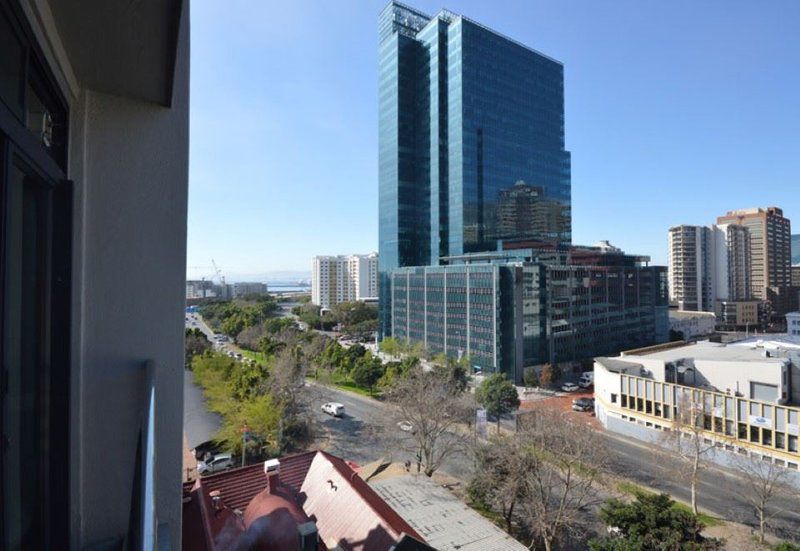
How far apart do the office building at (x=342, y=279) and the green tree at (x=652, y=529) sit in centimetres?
4823

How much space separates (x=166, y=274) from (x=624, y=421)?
15.8 metres

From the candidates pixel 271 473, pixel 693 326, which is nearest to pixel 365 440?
pixel 271 473

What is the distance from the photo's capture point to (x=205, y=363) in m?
15.1

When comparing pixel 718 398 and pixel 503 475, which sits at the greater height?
pixel 718 398

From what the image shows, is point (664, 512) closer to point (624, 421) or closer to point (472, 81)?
point (624, 421)

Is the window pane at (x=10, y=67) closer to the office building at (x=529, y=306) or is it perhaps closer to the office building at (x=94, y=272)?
the office building at (x=94, y=272)

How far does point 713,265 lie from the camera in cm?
4556

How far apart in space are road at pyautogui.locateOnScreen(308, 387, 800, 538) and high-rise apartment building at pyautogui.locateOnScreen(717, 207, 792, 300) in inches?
1764

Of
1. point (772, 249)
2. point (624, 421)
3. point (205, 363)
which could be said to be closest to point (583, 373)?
point (624, 421)

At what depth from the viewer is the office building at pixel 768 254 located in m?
45.8

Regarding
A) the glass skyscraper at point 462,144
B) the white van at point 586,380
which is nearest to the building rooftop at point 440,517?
the white van at point 586,380

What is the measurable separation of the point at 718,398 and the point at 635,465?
3001 millimetres

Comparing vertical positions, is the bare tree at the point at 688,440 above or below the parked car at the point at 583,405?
above

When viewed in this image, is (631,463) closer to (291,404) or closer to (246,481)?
(291,404)
